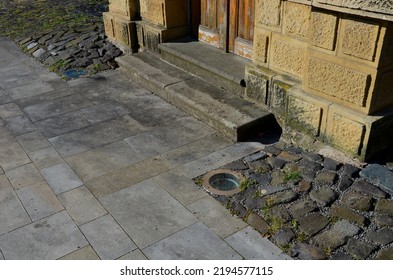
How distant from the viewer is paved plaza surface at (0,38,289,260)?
3963 millimetres

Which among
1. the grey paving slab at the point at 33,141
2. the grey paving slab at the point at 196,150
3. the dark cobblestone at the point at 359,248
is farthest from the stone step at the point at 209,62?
the dark cobblestone at the point at 359,248

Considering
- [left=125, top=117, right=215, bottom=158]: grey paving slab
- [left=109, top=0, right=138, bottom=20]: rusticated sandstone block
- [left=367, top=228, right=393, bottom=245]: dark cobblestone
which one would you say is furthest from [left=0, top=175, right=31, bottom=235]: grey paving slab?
[left=109, top=0, right=138, bottom=20]: rusticated sandstone block

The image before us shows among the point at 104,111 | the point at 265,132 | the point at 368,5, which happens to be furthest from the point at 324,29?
the point at 104,111

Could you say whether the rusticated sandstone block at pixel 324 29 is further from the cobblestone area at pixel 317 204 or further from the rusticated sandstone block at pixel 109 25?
the rusticated sandstone block at pixel 109 25

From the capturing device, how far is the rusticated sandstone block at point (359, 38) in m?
4.16

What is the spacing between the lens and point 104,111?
649cm

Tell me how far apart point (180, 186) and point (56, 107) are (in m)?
2.97

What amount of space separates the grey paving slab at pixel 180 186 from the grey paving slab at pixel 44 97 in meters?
3.02

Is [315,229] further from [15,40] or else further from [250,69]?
[15,40]

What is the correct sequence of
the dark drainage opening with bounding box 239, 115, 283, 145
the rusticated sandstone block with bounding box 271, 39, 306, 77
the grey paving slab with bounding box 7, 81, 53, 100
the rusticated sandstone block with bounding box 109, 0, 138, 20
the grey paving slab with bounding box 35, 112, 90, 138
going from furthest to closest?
the rusticated sandstone block with bounding box 109, 0, 138, 20 → the grey paving slab with bounding box 7, 81, 53, 100 → the grey paving slab with bounding box 35, 112, 90, 138 → the dark drainage opening with bounding box 239, 115, 283, 145 → the rusticated sandstone block with bounding box 271, 39, 306, 77

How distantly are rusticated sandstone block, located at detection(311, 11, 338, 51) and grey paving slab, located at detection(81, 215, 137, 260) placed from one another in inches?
114

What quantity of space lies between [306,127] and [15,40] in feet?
24.9

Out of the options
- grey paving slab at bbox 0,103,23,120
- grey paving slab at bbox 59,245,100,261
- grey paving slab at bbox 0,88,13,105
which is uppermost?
grey paving slab at bbox 0,88,13,105

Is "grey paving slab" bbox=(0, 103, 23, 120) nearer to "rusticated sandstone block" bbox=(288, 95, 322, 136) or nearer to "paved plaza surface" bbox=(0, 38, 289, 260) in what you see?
"paved plaza surface" bbox=(0, 38, 289, 260)
